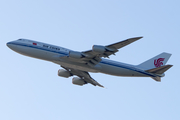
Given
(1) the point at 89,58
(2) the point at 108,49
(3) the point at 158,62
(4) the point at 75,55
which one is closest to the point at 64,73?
(1) the point at 89,58

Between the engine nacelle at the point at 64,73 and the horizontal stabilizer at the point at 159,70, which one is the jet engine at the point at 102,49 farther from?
the engine nacelle at the point at 64,73

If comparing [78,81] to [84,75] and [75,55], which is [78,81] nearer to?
[84,75]

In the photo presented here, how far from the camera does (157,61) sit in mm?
59344

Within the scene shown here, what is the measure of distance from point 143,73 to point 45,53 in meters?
18.7

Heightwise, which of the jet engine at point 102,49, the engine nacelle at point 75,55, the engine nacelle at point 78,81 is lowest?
the engine nacelle at point 78,81

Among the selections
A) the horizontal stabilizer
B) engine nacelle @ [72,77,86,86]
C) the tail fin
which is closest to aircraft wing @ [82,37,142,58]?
the horizontal stabilizer

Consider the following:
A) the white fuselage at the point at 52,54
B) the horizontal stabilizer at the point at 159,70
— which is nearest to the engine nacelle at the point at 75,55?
the white fuselage at the point at 52,54

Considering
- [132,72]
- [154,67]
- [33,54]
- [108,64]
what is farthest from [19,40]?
[154,67]

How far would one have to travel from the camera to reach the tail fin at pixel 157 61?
5866cm

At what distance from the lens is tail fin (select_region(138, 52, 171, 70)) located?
5866cm

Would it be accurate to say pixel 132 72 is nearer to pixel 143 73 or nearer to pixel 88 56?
pixel 143 73

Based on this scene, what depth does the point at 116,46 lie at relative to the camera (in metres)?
47.6

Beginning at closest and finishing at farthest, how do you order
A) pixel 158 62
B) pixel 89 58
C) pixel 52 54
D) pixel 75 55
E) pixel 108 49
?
pixel 108 49, pixel 75 55, pixel 89 58, pixel 52 54, pixel 158 62

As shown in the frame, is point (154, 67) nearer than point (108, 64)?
No
